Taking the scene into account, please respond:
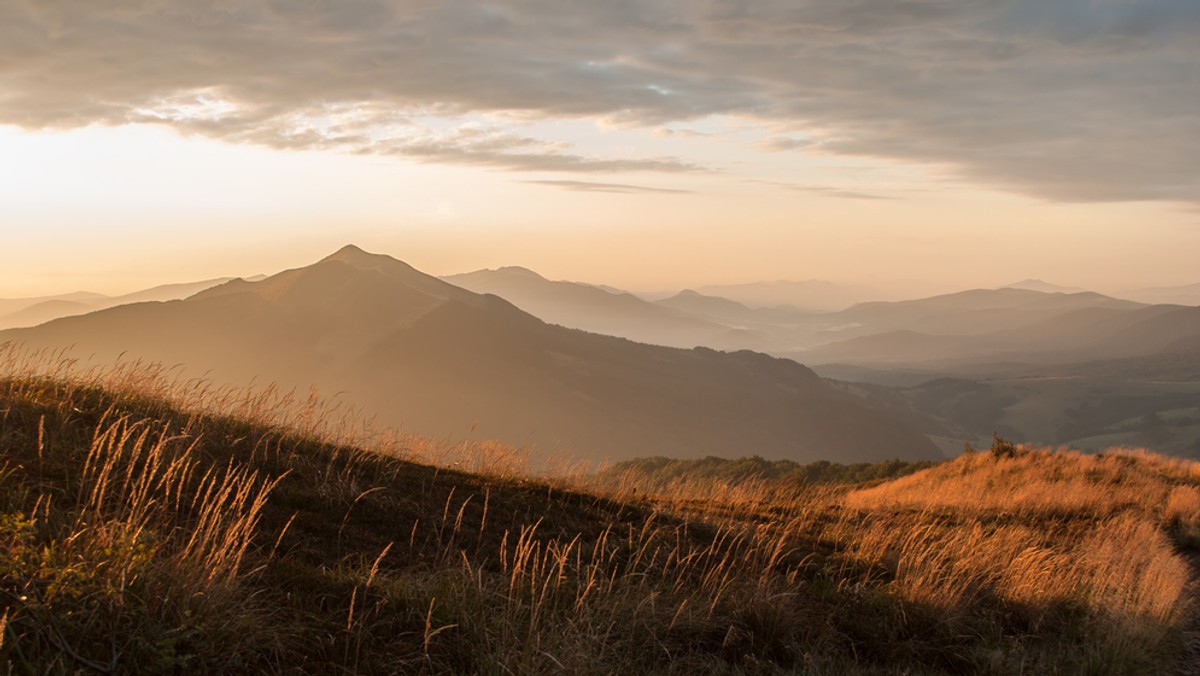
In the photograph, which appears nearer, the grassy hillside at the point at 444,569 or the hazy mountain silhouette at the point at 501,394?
the grassy hillside at the point at 444,569

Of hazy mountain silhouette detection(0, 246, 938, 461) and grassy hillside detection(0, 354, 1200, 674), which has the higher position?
grassy hillside detection(0, 354, 1200, 674)

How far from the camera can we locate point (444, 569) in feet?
20.4

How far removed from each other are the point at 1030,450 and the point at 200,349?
20539cm

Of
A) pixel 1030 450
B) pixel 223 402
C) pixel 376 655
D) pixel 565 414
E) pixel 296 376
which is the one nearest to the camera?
pixel 376 655

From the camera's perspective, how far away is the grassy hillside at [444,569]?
4332mm

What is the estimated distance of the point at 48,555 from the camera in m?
4.09

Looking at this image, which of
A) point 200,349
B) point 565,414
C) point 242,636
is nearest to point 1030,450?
point 242,636

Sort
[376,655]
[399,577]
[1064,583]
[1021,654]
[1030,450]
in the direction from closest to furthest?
[376,655], [399,577], [1021,654], [1064,583], [1030,450]

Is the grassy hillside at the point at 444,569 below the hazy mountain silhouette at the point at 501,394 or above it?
above

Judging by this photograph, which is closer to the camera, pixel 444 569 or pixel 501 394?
pixel 444 569

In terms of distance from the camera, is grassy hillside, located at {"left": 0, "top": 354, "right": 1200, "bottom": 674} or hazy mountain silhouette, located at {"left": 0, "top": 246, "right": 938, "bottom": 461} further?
hazy mountain silhouette, located at {"left": 0, "top": 246, "right": 938, "bottom": 461}

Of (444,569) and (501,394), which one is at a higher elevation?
(444,569)

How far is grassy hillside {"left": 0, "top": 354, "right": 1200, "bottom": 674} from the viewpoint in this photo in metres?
4.33

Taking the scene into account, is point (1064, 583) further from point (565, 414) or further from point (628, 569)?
point (565, 414)
